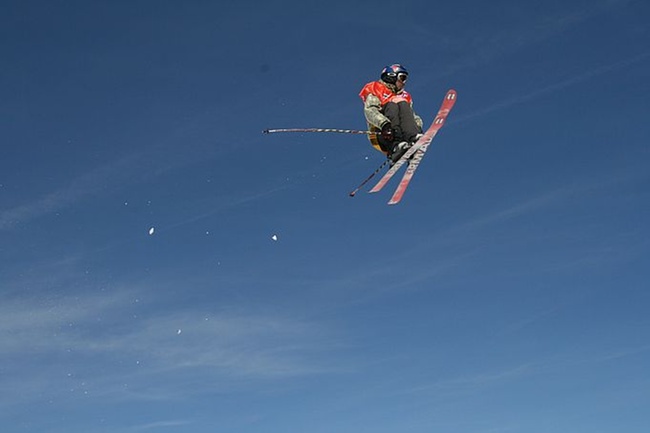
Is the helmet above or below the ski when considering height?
above

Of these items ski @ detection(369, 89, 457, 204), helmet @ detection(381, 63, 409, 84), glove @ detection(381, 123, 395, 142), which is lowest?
ski @ detection(369, 89, 457, 204)

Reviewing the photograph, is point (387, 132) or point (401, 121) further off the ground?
point (401, 121)

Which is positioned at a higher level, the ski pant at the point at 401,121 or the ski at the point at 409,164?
the ski pant at the point at 401,121

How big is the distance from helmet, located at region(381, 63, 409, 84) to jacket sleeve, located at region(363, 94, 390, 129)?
65 cm

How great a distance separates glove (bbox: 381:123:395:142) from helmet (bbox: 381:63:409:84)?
53.5 inches

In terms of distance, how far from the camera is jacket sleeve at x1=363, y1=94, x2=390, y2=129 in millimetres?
24228

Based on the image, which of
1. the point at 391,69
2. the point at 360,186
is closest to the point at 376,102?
the point at 391,69

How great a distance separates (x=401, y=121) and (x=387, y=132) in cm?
53

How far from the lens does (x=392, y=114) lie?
79.7 ft

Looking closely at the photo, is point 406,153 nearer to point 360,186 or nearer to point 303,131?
point 360,186

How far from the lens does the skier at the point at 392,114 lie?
24250 millimetres

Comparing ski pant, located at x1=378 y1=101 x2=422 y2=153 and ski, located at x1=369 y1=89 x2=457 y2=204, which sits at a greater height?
ski pant, located at x1=378 y1=101 x2=422 y2=153

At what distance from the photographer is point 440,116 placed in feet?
86.8

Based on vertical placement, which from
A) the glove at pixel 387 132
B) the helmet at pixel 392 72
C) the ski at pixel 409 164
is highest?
the helmet at pixel 392 72
